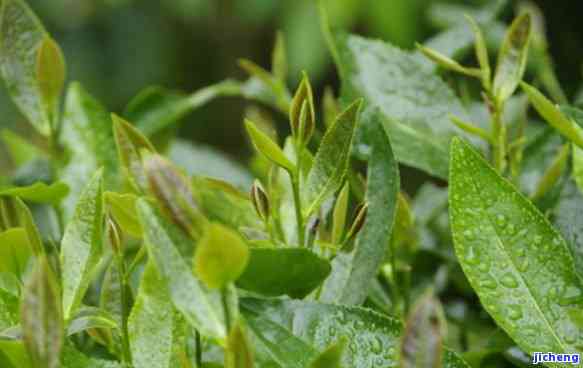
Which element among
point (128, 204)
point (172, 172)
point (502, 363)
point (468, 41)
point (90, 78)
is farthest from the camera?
point (90, 78)

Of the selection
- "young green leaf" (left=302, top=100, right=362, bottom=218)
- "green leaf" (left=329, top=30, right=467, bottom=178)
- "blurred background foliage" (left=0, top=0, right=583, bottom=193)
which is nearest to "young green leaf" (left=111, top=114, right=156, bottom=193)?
"young green leaf" (left=302, top=100, right=362, bottom=218)

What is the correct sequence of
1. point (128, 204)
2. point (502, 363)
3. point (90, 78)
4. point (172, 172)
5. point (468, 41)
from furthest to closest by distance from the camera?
point (90, 78), point (468, 41), point (502, 363), point (128, 204), point (172, 172)

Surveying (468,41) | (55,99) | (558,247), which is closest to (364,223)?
(558,247)

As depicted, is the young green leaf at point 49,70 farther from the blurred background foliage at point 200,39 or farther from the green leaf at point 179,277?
the blurred background foliage at point 200,39

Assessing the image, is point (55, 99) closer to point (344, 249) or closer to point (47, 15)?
point (344, 249)

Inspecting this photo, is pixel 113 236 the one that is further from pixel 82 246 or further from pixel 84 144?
A: pixel 84 144
